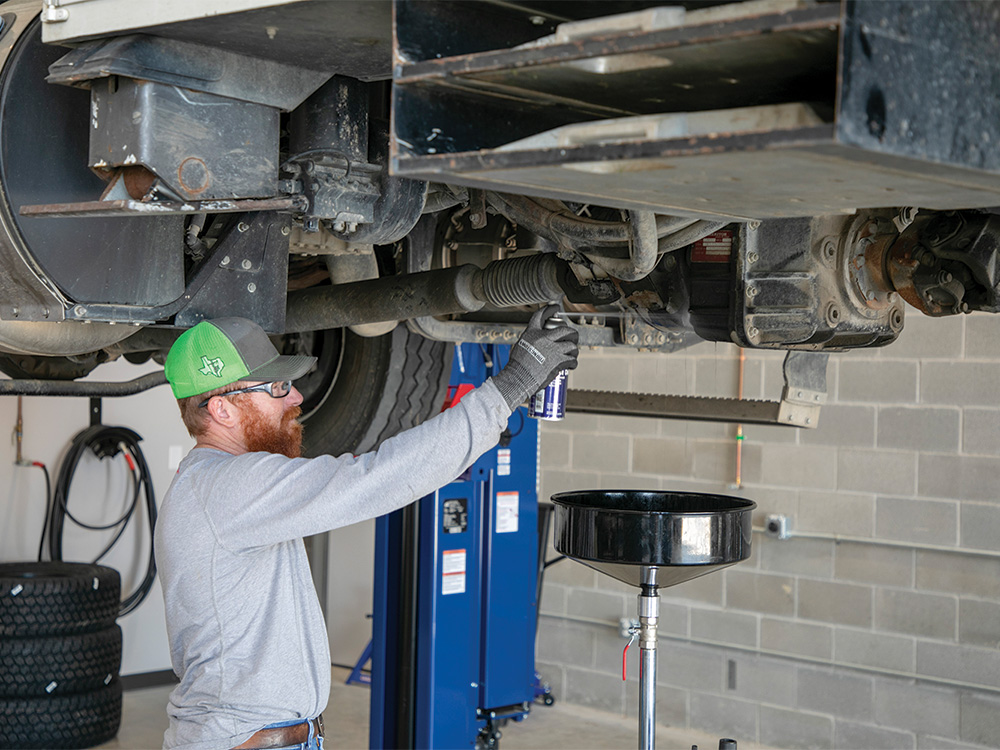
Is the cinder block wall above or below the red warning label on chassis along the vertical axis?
below

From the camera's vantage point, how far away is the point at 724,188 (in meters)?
1.40

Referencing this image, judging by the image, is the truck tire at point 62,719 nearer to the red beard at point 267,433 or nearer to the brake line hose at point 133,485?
the brake line hose at point 133,485

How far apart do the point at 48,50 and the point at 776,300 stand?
1.51m

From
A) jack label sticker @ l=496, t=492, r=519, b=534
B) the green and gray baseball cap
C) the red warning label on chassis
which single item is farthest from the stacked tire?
the red warning label on chassis

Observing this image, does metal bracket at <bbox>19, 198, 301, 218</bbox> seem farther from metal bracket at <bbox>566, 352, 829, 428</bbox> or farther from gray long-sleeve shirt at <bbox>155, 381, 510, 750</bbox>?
metal bracket at <bbox>566, 352, 829, 428</bbox>

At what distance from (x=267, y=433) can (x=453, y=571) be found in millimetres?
2894

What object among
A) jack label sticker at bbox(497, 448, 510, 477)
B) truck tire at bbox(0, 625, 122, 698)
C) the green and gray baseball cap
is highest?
the green and gray baseball cap

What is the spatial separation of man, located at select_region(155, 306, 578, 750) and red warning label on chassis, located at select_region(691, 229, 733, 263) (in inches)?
17.1

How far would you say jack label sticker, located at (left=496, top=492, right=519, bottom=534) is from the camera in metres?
5.92

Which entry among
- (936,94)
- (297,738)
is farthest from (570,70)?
(297,738)

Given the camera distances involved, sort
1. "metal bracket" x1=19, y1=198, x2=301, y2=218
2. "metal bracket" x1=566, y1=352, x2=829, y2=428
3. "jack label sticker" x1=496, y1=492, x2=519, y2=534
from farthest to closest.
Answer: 1. "jack label sticker" x1=496, y1=492, x2=519, y2=534
2. "metal bracket" x1=566, y1=352, x2=829, y2=428
3. "metal bracket" x1=19, y1=198, x2=301, y2=218

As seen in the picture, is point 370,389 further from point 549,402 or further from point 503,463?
point 503,463

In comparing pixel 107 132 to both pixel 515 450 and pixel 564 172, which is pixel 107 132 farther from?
pixel 515 450

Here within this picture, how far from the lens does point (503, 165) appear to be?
132cm
